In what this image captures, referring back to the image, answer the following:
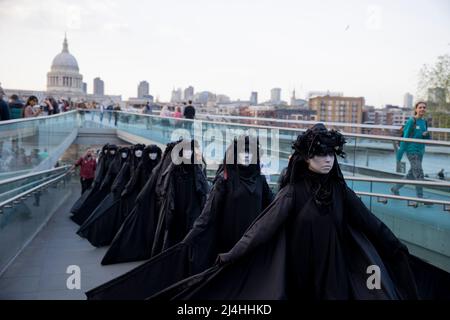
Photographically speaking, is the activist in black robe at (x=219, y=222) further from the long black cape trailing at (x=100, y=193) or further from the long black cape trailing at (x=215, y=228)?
the long black cape trailing at (x=100, y=193)

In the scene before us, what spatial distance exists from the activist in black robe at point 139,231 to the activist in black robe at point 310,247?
189 inches

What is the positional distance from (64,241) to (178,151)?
419cm

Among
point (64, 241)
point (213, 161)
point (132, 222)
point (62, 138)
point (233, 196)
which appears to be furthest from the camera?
point (62, 138)

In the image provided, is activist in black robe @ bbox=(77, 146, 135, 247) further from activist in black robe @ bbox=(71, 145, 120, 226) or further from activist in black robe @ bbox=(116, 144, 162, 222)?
activist in black robe @ bbox=(71, 145, 120, 226)

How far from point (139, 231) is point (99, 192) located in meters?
4.87

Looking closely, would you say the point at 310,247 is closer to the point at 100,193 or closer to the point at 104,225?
the point at 104,225

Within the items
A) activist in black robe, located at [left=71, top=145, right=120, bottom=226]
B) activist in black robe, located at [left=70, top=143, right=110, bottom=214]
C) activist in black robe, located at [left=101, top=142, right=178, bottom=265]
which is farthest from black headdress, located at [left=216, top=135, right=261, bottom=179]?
activist in black robe, located at [left=70, top=143, right=110, bottom=214]

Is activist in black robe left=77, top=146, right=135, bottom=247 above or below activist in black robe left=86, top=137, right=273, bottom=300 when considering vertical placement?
below

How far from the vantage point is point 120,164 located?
12992 millimetres

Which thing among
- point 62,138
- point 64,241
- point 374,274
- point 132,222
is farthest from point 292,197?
Result: point 62,138

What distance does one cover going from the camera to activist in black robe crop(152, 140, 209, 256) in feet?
26.6

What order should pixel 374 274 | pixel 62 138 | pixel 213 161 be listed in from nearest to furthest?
1. pixel 374 274
2. pixel 213 161
3. pixel 62 138

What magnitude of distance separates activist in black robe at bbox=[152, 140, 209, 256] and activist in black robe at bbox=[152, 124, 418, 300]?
3895 millimetres
